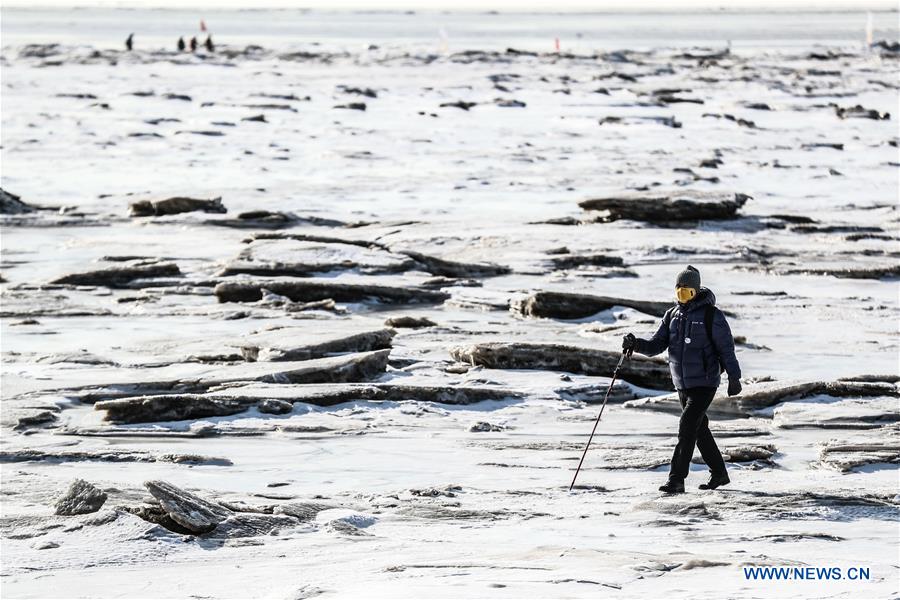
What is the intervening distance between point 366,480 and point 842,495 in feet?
8.33

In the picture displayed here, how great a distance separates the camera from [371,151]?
87.3 feet

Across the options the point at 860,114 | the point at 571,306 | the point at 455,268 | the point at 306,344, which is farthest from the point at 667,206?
the point at 860,114

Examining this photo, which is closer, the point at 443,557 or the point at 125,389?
the point at 443,557

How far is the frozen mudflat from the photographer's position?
5.98 meters

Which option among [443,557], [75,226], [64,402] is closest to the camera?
[443,557]

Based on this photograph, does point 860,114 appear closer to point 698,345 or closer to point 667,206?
point 667,206

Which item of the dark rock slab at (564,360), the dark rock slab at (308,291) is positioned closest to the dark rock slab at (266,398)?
the dark rock slab at (564,360)

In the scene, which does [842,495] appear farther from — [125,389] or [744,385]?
[125,389]

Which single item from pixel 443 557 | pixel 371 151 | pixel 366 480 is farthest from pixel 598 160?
pixel 443 557

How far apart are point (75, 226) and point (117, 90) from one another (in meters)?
25.2

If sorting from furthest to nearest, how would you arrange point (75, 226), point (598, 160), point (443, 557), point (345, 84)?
point (345, 84) < point (598, 160) < point (75, 226) < point (443, 557)

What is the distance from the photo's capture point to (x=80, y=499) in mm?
6469

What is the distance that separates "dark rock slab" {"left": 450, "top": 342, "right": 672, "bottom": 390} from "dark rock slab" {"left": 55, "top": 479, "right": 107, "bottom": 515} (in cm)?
424

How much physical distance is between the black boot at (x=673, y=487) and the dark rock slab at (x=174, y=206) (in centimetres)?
1249
